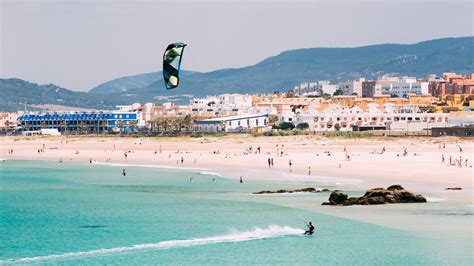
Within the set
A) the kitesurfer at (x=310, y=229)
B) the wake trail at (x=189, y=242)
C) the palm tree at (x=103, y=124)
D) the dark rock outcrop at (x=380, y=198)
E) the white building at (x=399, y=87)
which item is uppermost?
the white building at (x=399, y=87)

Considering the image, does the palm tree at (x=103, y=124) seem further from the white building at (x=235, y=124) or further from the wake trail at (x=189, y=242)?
the wake trail at (x=189, y=242)

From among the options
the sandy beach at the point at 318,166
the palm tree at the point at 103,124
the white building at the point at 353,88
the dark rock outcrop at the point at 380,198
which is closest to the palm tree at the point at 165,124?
the palm tree at the point at 103,124

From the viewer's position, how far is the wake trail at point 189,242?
65.3 feet

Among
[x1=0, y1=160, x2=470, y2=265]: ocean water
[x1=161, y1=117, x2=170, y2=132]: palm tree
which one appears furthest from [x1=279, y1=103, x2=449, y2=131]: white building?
[x1=0, y1=160, x2=470, y2=265]: ocean water

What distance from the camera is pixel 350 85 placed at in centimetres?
17338

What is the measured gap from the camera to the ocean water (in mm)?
19328

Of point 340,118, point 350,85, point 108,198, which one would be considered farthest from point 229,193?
point 350,85

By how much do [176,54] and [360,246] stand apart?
574 centimetres

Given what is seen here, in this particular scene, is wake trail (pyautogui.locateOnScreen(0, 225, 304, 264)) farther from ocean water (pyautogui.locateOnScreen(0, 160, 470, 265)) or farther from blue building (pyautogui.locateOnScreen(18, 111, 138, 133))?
blue building (pyautogui.locateOnScreen(18, 111, 138, 133))

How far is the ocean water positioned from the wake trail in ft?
0.07

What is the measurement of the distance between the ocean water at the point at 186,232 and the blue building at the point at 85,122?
65.1 m

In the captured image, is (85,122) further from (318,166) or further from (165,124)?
(318,166)

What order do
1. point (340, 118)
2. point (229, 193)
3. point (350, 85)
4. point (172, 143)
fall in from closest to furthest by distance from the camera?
point (229, 193) → point (172, 143) → point (340, 118) → point (350, 85)

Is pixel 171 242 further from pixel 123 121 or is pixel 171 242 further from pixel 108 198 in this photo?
pixel 123 121
